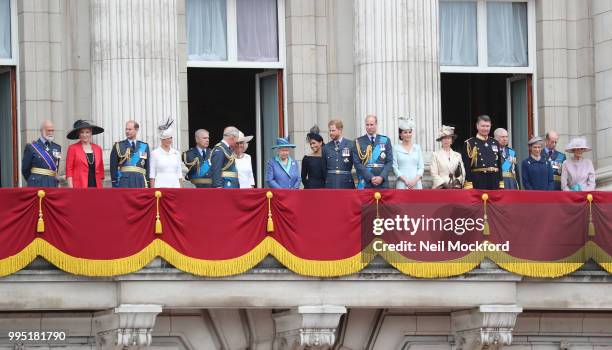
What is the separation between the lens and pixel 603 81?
46719mm

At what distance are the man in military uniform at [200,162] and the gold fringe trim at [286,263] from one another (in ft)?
7.65

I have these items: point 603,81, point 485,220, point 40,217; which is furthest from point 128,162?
point 603,81

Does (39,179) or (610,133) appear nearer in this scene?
(39,179)

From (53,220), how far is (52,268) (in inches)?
32.6

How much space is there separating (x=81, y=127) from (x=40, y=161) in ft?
3.12

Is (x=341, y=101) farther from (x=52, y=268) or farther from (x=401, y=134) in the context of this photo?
(x=52, y=268)

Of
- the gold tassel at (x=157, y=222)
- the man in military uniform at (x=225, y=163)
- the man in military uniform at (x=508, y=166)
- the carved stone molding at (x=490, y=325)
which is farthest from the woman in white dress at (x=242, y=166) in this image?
the man in military uniform at (x=508, y=166)

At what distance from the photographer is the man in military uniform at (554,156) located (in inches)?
1737

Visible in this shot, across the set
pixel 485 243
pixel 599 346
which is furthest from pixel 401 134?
pixel 599 346

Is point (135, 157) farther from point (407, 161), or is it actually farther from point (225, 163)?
point (407, 161)

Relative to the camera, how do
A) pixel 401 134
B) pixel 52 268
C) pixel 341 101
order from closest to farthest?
pixel 52 268, pixel 401 134, pixel 341 101

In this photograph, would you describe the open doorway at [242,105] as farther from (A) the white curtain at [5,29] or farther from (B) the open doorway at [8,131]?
(A) the white curtain at [5,29]

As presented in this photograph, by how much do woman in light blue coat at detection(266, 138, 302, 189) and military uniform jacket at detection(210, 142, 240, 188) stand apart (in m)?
0.67

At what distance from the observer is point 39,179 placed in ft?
→ 135
